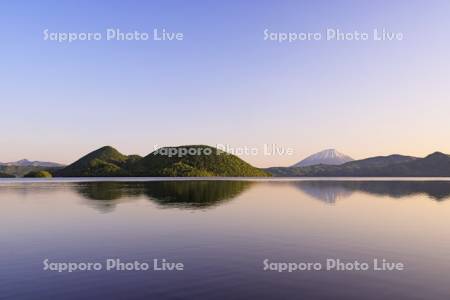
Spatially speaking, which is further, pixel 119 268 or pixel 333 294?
pixel 119 268

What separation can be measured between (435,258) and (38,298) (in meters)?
32.0

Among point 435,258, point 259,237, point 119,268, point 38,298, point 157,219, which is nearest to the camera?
point 38,298

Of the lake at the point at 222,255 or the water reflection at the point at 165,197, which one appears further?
the water reflection at the point at 165,197

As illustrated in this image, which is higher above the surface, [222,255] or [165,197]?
[222,255]

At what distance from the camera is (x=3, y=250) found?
3756cm

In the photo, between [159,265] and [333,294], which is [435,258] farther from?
[159,265]

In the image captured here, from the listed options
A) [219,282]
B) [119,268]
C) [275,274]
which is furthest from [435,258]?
[119,268]

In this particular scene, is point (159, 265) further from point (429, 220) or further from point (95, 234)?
point (429, 220)

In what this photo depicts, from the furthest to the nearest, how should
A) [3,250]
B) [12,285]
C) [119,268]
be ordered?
[3,250] < [119,268] < [12,285]

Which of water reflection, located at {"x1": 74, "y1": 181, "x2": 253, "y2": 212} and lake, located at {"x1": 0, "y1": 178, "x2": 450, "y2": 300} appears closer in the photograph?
lake, located at {"x1": 0, "y1": 178, "x2": 450, "y2": 300}

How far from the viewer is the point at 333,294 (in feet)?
78.4

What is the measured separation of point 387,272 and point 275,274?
28.3ft

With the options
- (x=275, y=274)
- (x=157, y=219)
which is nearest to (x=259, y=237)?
(x=275, y=274)

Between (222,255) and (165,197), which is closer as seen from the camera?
(222,255)
